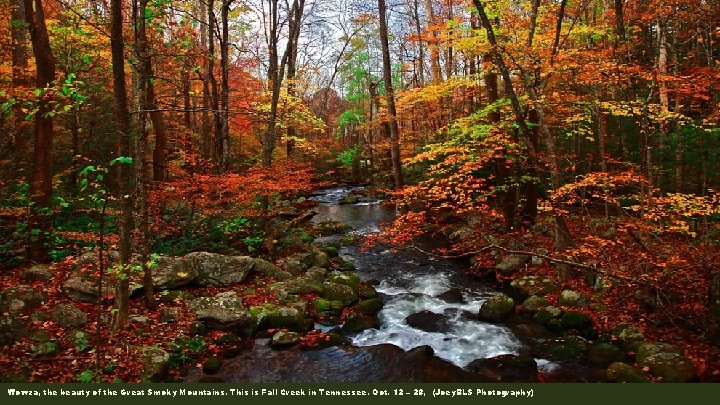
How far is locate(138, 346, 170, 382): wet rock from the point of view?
681 cm

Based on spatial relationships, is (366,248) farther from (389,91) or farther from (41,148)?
(41,148)

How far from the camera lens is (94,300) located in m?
8.51

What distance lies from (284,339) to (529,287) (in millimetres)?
6611

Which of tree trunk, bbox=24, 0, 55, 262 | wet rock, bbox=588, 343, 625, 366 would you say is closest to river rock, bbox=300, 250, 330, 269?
tree trunk, bbox=24, 0, 55, 262

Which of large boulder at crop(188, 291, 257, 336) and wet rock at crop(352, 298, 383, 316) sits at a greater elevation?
large boulder at crop(188, 291, 257, 336)

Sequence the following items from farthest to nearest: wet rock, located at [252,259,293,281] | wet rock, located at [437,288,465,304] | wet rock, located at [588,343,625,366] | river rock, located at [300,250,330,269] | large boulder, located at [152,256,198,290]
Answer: river rock, located at [300,250,330,269] < wet rock, located at [252,259,293,281] < wet rock, located at [437,288,465,304] < large boulder, located at [152,256,198,290] < wet rock, located at [588,343,625,366]

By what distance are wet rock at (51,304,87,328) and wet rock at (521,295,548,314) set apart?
376 inches

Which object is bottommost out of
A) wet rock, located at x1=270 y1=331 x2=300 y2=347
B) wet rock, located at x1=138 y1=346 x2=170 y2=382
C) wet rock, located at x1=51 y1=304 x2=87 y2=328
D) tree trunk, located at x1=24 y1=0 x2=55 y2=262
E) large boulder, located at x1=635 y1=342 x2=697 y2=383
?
large boulder, located at x1=635 y1=342 x2=697 y2=383

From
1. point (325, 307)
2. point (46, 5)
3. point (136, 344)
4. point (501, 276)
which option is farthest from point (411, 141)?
point (136, 344)

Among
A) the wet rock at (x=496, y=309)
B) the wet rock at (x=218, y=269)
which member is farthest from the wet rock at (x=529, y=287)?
the wet rock at (x=218, y=269)

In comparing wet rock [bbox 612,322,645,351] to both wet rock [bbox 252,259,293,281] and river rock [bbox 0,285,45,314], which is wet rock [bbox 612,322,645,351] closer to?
wet rock [bbox 252,259,293,281]

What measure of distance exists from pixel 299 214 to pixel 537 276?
1282 centimetres

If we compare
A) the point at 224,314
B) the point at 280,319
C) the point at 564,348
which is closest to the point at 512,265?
the point at 564,348

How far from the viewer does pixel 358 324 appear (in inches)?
384
